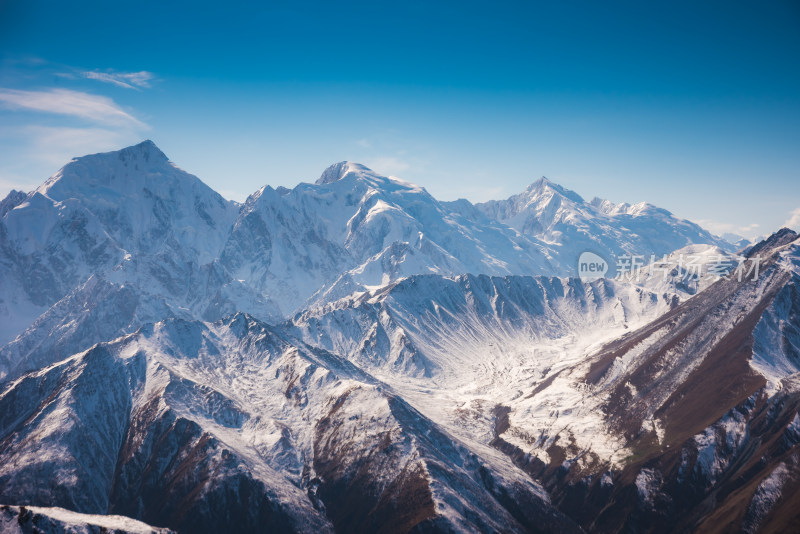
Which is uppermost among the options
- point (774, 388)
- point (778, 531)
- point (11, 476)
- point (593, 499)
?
point (774, 388)

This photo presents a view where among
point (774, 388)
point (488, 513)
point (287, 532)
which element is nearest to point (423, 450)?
point (488, 513)

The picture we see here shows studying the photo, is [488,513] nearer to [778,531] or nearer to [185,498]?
[778,531]

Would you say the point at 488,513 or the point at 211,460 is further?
the point at 211,460

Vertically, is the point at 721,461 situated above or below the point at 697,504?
above

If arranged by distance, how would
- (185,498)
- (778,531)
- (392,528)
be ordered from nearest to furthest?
(778,531) < (392,528) < (185,498)

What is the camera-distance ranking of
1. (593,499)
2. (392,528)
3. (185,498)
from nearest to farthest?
(392,528) < (185,498) < (593,499)

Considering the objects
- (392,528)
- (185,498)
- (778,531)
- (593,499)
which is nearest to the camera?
(778,531)

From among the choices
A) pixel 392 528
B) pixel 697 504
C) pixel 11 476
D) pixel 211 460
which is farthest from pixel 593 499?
pixel 11 476

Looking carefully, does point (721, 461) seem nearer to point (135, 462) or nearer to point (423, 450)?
point (423, 450)

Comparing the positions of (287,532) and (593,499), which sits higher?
(593,499)
